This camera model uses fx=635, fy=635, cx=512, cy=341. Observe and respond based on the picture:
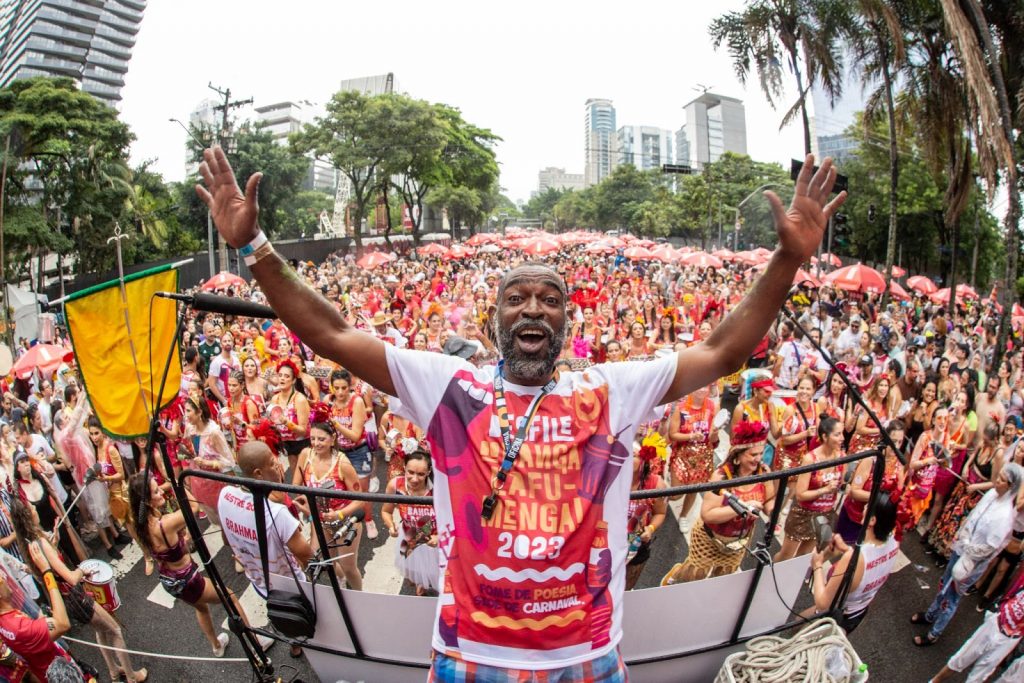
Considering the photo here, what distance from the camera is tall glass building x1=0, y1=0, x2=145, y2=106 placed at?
7094 centimetres

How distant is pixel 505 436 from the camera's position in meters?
1.77

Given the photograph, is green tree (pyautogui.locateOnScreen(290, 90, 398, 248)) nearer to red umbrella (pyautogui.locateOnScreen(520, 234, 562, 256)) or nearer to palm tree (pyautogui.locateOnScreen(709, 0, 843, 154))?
red umbrella (pyautogui.locateOnScreen(520, 234, 562, 256))

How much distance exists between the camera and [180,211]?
129 ft

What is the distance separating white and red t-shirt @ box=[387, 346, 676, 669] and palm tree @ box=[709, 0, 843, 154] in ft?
62.6

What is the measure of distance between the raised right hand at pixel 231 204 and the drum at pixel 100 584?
359 centimetres

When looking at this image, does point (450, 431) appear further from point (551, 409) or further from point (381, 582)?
point (381, 582)

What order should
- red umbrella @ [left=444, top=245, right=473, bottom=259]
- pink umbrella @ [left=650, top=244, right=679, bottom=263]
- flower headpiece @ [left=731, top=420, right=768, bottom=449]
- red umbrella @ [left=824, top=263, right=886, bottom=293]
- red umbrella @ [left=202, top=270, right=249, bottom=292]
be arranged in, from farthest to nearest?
red umbrella @ [left=444, top=245, right=473, bottom=259] → pink umbrella @ [left=650, top=244, right=679, bottom=263] → red umbrella @ [left=202, top=270, right=249, bottom=292] → red umbrella @ [left=824, top=263, right=886, bottom=293] → flower headpiece @ [left=731, top=420, right=768, bottom=449]

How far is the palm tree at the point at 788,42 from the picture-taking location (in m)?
17.2

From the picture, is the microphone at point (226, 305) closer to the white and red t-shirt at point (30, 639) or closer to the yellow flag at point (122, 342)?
the yellow flag at point (122, 342)

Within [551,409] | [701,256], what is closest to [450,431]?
[551,409]

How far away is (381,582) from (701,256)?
52.3ft

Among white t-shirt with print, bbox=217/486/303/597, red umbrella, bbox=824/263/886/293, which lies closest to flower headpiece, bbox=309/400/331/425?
white t-shirt with print, bbox=217/486/303/597

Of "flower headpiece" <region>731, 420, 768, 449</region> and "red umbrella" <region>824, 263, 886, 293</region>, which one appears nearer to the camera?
"flower headpiece" <region>731, 420, 768, 449</region>

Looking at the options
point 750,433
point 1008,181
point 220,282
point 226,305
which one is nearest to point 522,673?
point 226,305
